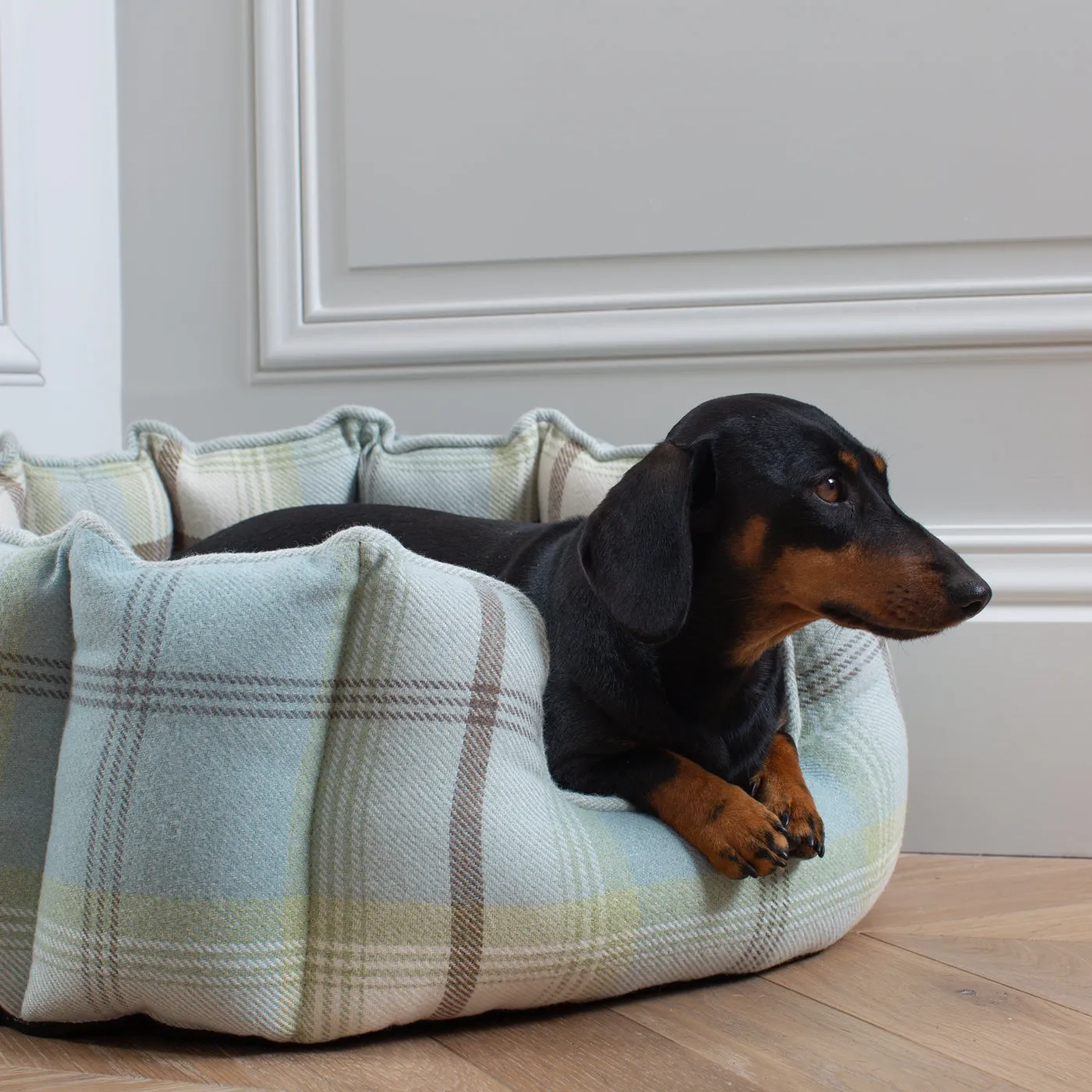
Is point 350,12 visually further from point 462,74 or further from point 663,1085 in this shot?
point 663,1085

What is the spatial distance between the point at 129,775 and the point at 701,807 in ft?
1.96

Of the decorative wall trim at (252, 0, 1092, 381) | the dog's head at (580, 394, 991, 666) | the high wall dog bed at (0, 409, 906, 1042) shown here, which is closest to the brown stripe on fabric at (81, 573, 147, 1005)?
the high wall dog bed at (0, 409, 906, 1042)

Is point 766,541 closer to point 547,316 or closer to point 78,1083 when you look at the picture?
point 78,1083

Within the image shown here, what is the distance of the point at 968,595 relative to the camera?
49.4 inches

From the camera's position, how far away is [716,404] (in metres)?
1.43

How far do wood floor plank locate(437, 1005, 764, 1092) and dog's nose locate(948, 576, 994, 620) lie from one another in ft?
1.71

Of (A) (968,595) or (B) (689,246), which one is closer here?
(A) (968,595)

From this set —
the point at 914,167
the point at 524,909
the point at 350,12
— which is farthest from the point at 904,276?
the point at 524,909

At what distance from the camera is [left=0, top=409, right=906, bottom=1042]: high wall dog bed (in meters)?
1.09

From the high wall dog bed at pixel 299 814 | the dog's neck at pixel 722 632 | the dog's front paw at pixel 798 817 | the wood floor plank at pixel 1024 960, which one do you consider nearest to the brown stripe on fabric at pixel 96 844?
the high wall dog bed at pixel 299 814

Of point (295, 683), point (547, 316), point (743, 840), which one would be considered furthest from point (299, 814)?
point (547, 316)

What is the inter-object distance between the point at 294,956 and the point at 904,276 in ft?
5.03

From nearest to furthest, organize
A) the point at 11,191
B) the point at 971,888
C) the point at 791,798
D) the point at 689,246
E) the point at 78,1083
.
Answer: the point at 78,1083
the point at 791,798
the point at 971,888
the point at 689,246
the point at 11,191

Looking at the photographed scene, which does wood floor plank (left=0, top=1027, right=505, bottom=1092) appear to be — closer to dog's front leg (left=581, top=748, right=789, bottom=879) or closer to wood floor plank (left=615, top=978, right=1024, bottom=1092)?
wood floor plank (left=615, top=978, right=1024, bottom=1092)
